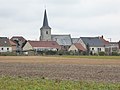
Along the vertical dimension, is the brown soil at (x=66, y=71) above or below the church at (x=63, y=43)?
below

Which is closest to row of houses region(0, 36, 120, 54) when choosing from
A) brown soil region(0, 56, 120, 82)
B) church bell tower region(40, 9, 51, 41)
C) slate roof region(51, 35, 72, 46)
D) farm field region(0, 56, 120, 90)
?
slate roof region(51, 35, 72, 46)

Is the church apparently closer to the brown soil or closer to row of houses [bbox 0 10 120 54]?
row of houses [bbox 0 10 120 54]

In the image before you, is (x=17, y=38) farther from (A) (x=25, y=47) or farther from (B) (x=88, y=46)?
(B) (x=88, y=46)

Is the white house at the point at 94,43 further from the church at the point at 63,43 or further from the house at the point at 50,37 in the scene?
the house at the point at 50,37

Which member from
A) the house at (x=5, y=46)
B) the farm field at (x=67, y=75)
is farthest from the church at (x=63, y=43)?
the farm field at (x=67, y=75)

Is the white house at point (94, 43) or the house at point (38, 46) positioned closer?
the house at point (38, 46)

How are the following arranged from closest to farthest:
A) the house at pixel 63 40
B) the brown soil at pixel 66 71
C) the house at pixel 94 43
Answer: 1. the brown soil at pixel 66 71
2. the house at pixel 94 43
3. the house at pixel 63 40

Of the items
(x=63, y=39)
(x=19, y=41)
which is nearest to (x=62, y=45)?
(x=63, y=39)

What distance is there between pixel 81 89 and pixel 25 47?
14494 centimetres

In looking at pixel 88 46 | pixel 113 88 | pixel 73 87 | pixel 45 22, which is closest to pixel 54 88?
pixel 73 87

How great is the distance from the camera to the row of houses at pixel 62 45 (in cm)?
15600

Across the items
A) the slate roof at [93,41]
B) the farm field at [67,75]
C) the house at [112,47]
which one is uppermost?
the slate roof at [93,41]

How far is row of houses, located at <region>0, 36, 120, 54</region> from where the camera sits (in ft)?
512

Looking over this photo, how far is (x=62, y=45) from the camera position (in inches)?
7264
